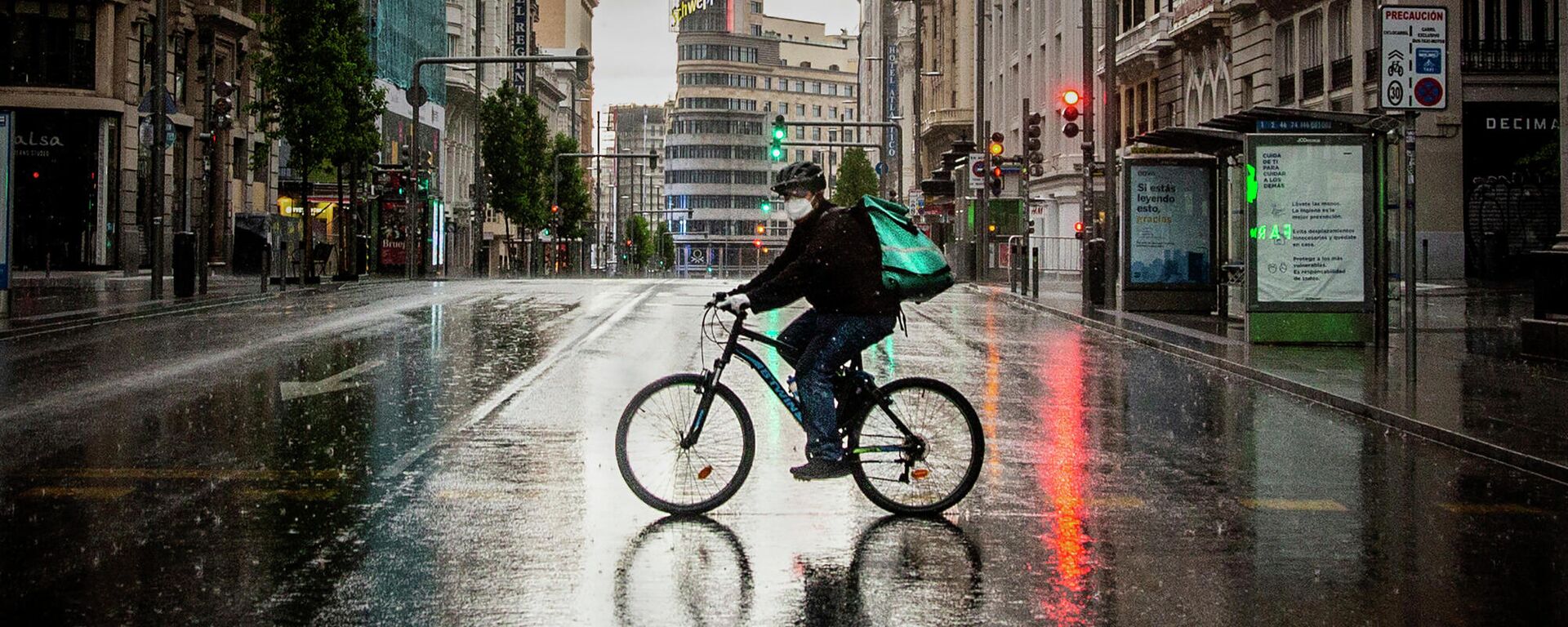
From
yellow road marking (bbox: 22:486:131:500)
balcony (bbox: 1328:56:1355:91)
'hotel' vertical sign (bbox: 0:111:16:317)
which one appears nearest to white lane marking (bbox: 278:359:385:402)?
yellow road marking (bbox: 22:486:131:500)

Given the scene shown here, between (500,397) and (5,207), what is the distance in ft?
41.7

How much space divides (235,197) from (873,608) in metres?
51.6

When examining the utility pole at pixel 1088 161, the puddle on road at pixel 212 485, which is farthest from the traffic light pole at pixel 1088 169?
the puddle on road at pixel 212 485

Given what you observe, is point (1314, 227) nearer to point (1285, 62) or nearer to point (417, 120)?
point (1285, 62)

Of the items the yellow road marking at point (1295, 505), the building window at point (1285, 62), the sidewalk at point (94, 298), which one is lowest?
the yellow road marking at point (1295, 505)

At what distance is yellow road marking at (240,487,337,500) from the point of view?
8.34 m

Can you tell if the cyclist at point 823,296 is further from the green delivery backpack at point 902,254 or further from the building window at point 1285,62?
the building window at point 1285,62

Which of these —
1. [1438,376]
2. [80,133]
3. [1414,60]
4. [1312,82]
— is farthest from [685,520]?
[80,133]

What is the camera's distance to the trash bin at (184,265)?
97.9 feet

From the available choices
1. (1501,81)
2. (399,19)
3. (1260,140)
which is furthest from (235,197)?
(1260,140)

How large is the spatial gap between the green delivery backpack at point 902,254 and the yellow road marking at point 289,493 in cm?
297

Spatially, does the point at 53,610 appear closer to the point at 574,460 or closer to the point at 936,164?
the point at 574,460

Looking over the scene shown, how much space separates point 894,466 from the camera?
8281 mm

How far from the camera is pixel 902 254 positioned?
8164 mm
